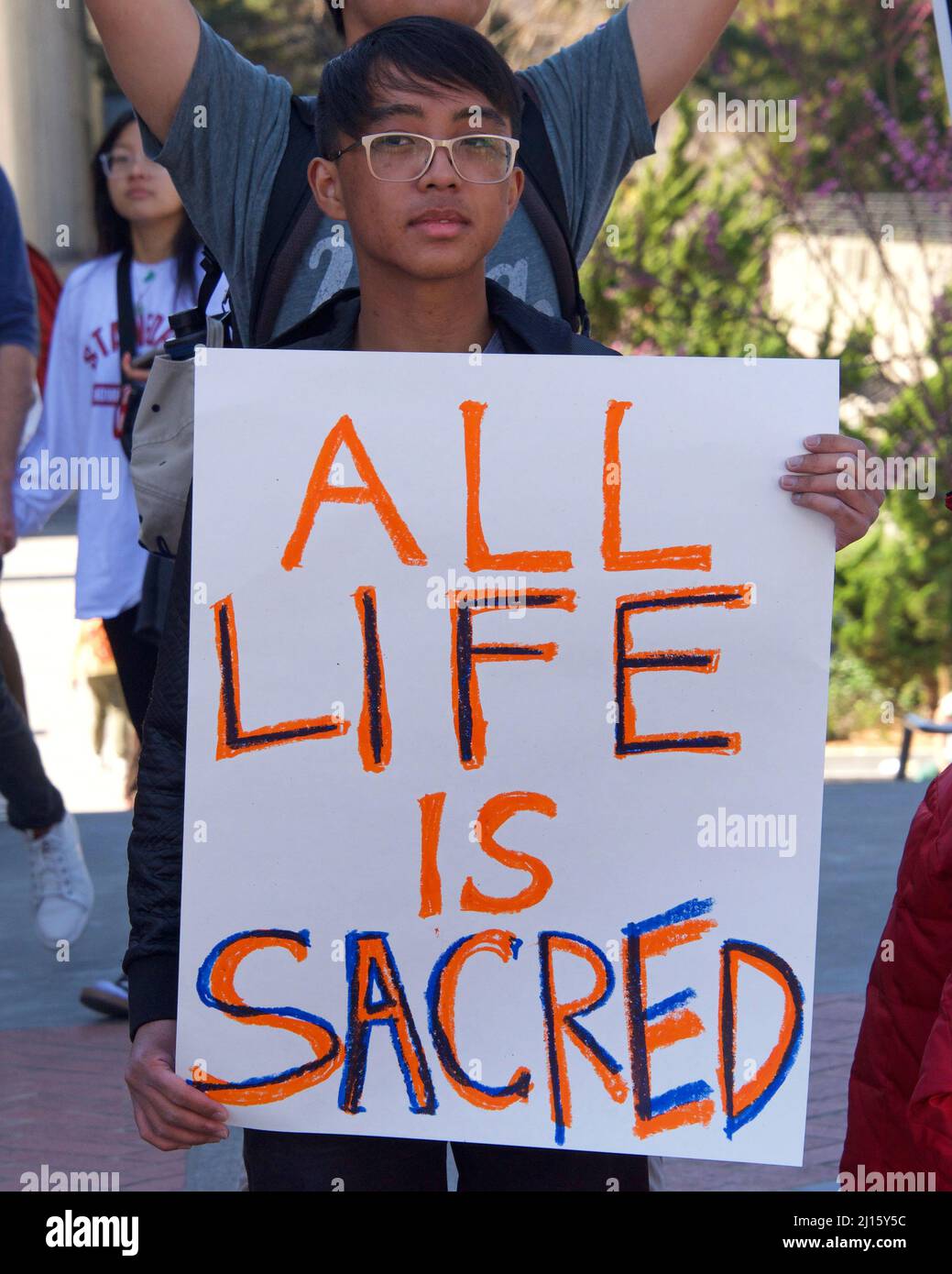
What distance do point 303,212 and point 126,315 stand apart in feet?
A: 7.72

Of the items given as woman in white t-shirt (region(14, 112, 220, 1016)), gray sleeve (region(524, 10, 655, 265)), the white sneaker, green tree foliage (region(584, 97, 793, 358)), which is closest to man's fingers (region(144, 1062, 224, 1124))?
gray sleeve (region(524, 10, 655, 265))

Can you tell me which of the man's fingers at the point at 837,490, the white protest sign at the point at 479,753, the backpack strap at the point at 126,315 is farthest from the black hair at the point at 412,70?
the backpack strap at the point at 126,315

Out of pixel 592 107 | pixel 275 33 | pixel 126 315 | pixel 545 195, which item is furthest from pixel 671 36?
pixel 275 33

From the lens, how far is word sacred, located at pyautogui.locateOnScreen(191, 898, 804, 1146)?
207 centimetres

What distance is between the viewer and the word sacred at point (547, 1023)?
2.07 meters

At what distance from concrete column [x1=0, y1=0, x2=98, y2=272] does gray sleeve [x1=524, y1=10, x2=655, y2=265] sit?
64.7 feet

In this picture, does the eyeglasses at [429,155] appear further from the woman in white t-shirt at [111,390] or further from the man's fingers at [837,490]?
the woman in white t-shirt at [111,390]

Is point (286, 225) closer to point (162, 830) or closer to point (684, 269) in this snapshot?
point (162, 830)

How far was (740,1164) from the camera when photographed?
12.9 ft

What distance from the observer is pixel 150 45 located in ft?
8.27

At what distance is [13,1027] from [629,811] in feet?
10.4

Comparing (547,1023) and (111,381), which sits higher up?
(111,381)

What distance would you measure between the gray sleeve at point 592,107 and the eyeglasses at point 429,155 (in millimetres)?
474
